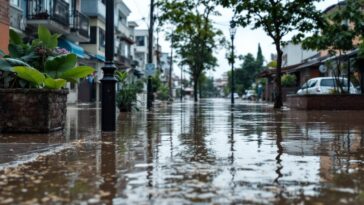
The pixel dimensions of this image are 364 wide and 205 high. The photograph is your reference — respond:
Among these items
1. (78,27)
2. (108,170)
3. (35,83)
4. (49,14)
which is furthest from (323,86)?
(108,170)

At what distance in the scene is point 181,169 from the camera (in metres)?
6.04

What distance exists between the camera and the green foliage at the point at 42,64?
10297 mm

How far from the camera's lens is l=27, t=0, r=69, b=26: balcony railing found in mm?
30047

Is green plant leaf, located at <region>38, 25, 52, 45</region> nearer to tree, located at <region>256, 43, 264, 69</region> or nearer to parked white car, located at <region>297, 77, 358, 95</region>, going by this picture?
parked white car, located at <region>297, 77, 358, 95</region>

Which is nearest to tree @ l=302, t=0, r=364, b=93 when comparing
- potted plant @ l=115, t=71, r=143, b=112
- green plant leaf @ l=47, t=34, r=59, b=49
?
potted plant @ l=115, t=71, r=143, b=112

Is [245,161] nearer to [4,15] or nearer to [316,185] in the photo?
[316,185]

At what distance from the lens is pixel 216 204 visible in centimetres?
439

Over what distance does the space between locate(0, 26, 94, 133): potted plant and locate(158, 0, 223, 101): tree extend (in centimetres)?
1913

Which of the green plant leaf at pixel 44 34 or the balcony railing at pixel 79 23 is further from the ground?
the balcony railing at pixel 79 23

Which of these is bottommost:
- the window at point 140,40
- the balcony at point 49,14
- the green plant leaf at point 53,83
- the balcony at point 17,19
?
the green plant leaf at point 53,83

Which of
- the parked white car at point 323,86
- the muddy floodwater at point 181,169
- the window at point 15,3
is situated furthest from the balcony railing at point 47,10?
the muddy floodwater at point 181,169

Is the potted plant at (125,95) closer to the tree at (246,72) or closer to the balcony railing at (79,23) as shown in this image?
the balcony railing at (79,23)

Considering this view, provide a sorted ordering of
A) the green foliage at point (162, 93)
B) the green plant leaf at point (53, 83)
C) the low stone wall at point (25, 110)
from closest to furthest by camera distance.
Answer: the low stone wall at point (25, 110)
the green plant leaf at point (53, 83)
the green foliage at point (162, 93)

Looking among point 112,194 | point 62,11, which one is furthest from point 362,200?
point 62,11
